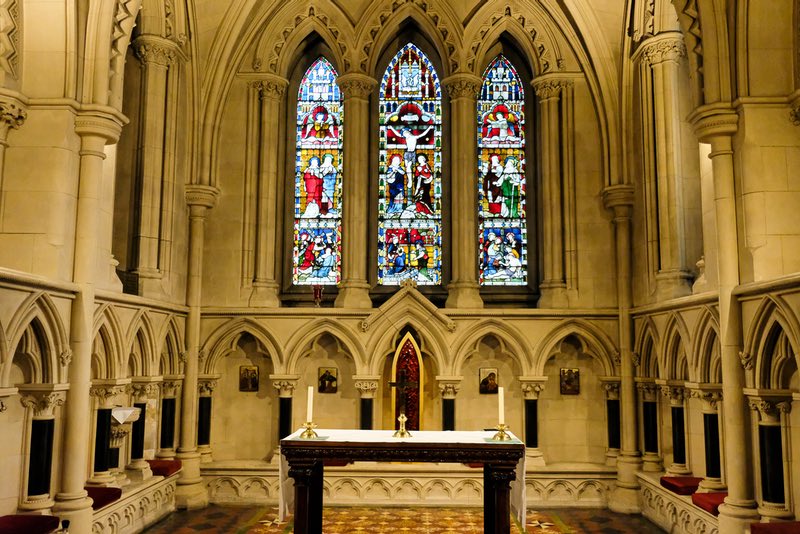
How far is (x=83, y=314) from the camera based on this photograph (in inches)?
307

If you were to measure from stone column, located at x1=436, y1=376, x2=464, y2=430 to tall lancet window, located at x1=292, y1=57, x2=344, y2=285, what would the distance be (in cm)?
256

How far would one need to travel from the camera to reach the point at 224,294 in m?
12.3

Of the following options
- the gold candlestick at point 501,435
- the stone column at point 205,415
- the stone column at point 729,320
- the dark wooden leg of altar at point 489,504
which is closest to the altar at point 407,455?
the gold candlestick at point 501,435

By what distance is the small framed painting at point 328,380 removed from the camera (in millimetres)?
12312

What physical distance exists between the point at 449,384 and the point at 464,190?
3207 millimetres

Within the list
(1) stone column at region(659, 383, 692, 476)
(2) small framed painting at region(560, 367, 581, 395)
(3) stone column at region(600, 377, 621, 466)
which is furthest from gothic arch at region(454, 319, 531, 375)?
(1) stone column at region(659, 383, 692, 476)

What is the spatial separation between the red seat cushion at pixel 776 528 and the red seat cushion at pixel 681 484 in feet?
7.60

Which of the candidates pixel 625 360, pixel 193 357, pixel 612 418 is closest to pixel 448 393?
pixel 612 418

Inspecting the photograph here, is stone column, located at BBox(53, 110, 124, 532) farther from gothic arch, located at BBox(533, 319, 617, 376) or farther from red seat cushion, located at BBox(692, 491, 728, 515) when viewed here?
gothic arch, located at BBox(533, 319, 617, 376)

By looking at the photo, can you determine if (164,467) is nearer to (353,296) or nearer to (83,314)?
(83,314)

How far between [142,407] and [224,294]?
2.63m

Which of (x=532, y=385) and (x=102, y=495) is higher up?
(x=532, y=385)

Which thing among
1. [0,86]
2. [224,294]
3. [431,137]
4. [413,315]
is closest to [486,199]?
[431,137]

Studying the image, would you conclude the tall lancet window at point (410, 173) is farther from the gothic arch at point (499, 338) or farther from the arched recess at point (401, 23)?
the gothic arch at point (499, 338)
